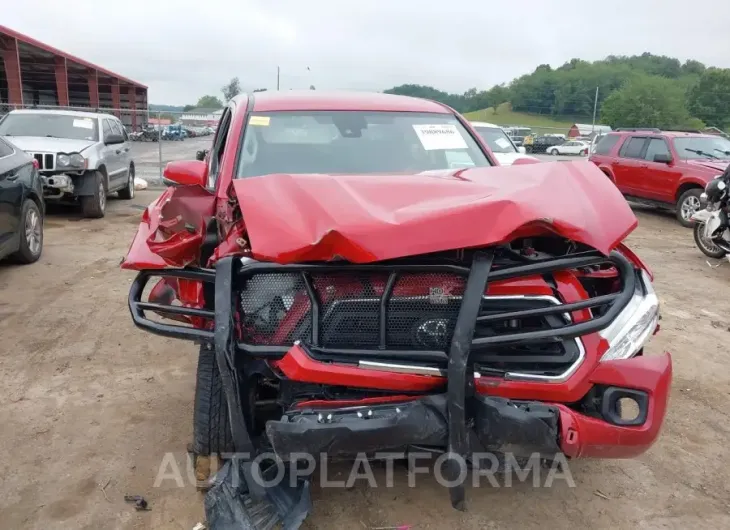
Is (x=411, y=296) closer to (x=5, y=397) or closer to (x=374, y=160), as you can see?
(x=374, y=160)

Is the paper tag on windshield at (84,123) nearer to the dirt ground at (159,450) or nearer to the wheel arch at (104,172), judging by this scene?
the wheel arch at (104,172)

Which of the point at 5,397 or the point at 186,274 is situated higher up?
the point at 186,274

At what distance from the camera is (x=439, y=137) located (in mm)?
3869

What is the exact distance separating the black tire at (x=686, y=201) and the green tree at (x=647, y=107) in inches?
984

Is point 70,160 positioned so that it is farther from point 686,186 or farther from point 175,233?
point 686,186

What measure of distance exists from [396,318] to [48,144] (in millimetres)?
8722

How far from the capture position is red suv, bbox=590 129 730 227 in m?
10.9

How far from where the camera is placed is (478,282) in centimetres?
220

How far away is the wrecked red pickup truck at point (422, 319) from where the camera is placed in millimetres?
2186

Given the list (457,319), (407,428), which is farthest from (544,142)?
(407,428)

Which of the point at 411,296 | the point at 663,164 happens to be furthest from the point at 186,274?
the point at 663,164

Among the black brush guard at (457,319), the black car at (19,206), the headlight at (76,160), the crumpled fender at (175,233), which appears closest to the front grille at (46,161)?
the headlight at (76,160)

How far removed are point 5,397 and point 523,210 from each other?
3.23 m

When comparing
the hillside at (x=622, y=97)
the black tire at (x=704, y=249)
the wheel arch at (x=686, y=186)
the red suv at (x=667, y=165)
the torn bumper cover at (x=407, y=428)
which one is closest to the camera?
the torn bumper cover at (x=407, y=428)
